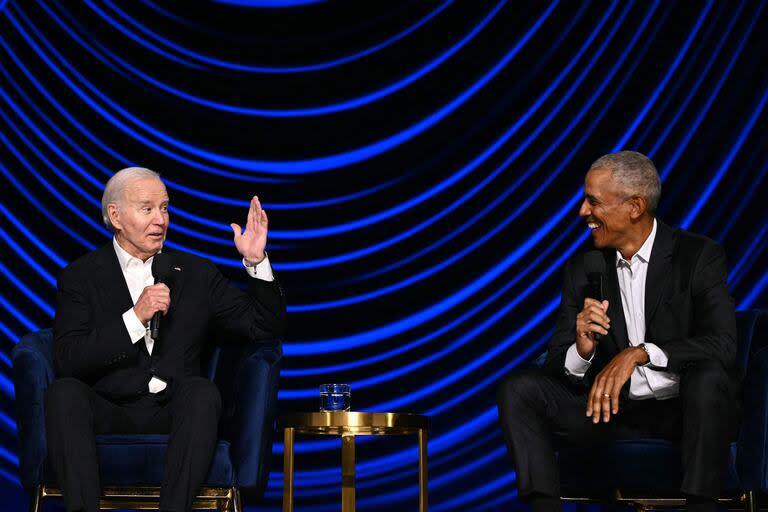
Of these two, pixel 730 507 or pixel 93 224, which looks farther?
pixel 93 224

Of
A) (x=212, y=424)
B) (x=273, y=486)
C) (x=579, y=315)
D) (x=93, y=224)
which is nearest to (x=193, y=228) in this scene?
(x=93, y=224)

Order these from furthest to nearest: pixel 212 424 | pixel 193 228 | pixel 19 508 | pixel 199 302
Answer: pixel 193 228, pixel 19 508, pixel 199 302, pixel 212 424

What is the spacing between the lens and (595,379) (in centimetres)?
266

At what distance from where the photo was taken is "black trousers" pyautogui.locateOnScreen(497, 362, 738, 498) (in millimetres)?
2451

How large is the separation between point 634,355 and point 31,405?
1519 millimetres

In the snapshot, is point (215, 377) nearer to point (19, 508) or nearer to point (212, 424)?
point (212, 424)

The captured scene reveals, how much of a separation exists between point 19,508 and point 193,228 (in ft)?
3.89

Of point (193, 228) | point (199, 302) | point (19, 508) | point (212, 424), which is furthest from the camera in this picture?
point (193, 228)

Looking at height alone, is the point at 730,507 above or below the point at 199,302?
below

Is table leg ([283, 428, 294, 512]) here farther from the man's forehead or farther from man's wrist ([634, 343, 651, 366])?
man's wrist ([634, 343, 651, 366])

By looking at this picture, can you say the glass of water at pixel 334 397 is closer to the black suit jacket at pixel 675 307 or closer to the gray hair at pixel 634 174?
the black suit jacket at pixel 675 307

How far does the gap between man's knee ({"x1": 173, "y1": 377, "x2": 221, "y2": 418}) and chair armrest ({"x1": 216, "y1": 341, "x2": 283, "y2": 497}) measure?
0.08 m

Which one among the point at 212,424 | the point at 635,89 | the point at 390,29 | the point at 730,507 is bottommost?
the point at 730,507

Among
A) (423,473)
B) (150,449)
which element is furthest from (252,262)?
(423,473)
